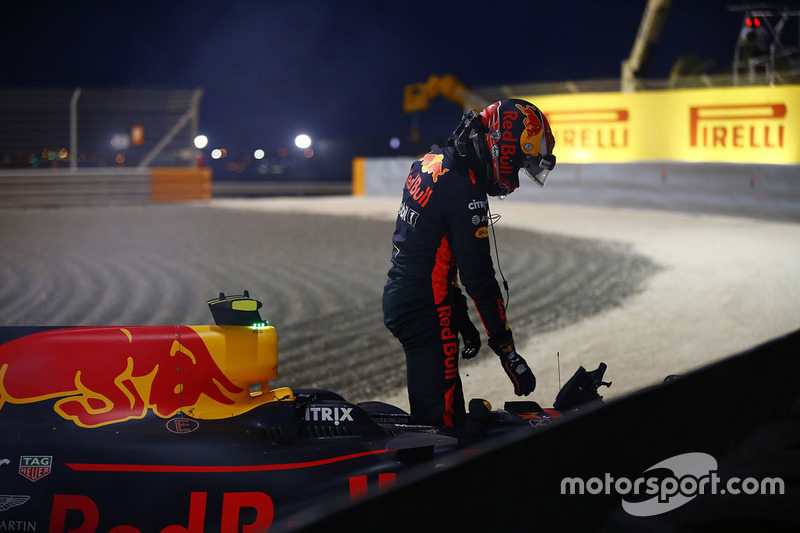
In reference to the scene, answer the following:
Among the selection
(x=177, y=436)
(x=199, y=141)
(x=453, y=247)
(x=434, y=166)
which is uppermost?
(x=199, y=141)

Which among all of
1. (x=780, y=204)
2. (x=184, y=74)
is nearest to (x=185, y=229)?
(x=780, y=204)

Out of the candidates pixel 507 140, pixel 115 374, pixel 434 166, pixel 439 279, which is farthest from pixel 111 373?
pixel 507 140

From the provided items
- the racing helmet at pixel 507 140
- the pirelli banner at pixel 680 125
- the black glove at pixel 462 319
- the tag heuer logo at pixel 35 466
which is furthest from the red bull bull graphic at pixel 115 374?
the pirelli banner at pixel 680 125

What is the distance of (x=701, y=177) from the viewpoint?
17812mm

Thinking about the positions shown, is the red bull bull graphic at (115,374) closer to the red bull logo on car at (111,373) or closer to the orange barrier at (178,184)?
the red bull logo on car at (111,373)

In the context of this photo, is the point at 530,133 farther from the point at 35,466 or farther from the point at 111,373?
the point at 35,466

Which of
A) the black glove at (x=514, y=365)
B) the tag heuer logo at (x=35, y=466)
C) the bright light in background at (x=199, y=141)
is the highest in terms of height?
the bright light in background at (x=199, y=141)

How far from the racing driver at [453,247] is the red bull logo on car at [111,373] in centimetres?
77

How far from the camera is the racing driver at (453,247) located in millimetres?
3262

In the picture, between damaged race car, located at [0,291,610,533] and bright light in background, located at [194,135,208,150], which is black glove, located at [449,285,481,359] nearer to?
damaged race car, located at [0,291,610,533]

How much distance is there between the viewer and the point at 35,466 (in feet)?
9.04

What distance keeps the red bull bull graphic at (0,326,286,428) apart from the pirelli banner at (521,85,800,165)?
55.7 ft

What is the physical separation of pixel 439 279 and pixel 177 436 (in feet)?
3.73

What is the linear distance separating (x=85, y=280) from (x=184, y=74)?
36534 millimetres
